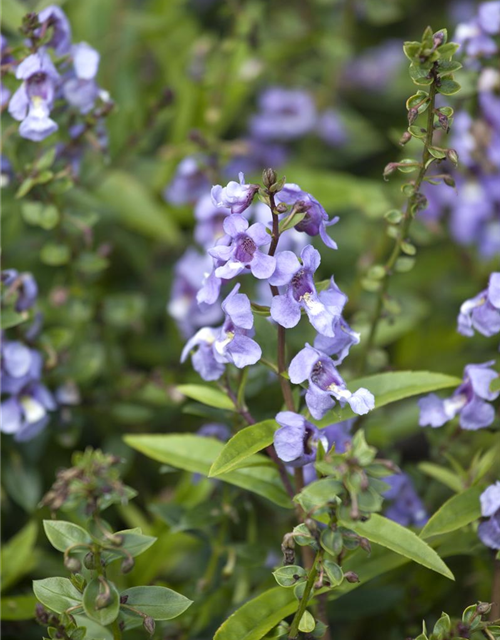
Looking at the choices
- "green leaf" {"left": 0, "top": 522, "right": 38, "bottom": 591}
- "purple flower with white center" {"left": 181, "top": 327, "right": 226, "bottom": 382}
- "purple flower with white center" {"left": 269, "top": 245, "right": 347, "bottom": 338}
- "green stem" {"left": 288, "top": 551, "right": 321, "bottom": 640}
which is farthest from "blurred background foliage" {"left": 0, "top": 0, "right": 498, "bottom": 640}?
"green stem" {"left": 288, "top": 551, "right": 321, "bottom": 640}

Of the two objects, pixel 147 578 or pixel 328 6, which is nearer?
pixel 147 578

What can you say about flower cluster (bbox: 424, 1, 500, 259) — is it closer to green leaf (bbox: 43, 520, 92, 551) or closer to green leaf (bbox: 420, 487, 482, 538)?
green leaf (bbox: 420, 487, 482, 538)

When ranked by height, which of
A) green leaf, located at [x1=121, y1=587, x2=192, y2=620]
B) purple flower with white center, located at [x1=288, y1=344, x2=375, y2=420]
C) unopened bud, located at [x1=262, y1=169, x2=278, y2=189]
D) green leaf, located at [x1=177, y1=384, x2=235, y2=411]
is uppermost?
unopened bud, located at [x1=262, y1=169, x2=278, y2=189]

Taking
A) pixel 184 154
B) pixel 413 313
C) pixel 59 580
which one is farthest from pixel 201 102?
pixel 59 580

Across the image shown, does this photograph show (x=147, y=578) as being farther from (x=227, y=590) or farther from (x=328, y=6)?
(x=328, y=6)

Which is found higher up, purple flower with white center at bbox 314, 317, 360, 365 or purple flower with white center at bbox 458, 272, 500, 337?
purple flower with white center at bbox 314, 317, 360, 365

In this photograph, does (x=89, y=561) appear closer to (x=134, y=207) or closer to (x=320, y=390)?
(x=320, y=390)
